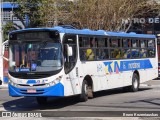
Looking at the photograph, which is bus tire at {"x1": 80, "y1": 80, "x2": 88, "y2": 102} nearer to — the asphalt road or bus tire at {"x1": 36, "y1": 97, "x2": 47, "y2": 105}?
the asphalt road

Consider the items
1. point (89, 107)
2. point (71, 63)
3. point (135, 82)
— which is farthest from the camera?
point (135, 82)

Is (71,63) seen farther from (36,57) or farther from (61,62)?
(36,57)

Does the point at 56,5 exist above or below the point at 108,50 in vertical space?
above

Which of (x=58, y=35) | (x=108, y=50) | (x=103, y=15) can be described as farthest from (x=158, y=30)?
(x=58, y=35)

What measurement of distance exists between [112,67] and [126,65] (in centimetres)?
149

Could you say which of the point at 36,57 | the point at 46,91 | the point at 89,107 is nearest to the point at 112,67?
the point at 89,107

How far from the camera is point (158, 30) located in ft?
118

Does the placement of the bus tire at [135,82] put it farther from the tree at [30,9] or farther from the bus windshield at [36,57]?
the tree at [30,9]

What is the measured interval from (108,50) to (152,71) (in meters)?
4.88

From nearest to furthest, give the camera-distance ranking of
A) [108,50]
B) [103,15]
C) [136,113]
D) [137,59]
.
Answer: [136,113], [108,50], [137,59], [103,15]

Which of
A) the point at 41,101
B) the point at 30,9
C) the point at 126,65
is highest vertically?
the point at 30,9

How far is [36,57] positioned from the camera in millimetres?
15383

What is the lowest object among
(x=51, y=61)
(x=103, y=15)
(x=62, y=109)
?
(x=62, y=109)

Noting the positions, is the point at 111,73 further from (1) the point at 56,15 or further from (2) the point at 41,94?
(1) the point at 56,15
